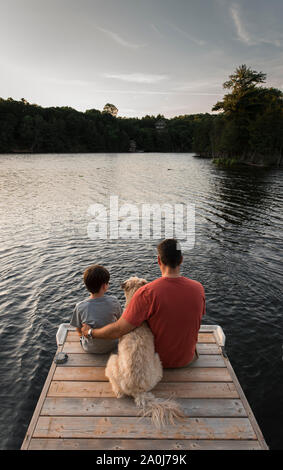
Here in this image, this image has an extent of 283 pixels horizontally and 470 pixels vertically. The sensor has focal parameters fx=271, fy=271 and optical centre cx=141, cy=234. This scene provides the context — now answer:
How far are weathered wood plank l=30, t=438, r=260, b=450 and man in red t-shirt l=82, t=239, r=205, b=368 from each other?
1286 mm

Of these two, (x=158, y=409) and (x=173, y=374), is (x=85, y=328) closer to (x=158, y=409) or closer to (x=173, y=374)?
(x=173, y=374)

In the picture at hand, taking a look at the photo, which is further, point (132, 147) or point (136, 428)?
point (132, 147)

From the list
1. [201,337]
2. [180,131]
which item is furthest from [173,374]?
[180,131]

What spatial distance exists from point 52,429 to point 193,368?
2.51 m

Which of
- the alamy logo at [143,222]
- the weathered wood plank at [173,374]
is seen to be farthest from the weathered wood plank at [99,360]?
the alamy logo at [143,222]

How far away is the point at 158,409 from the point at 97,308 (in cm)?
198

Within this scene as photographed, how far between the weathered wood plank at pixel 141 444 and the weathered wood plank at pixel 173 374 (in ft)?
3.57

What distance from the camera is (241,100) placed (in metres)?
73.8

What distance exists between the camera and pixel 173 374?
4664 millimetres

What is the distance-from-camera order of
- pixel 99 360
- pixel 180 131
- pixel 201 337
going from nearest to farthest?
pixel 99 360
pixel 201 337
pixel 180 131

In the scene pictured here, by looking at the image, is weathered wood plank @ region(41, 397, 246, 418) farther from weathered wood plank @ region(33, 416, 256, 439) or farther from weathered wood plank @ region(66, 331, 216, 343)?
weathered wood plank @ region(66, 331, 216, 343)

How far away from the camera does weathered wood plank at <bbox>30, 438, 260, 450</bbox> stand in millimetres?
3434


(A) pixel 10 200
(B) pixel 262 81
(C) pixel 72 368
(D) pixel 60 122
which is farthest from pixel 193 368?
(D) pixel 60 122

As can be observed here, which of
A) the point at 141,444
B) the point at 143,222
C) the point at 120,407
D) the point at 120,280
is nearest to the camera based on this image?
the point at 141,444
